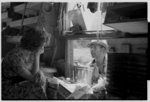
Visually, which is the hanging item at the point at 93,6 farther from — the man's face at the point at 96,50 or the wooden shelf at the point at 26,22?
the wooden shelf at the point at 26,22

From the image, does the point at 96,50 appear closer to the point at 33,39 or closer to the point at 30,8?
the point at 33,39

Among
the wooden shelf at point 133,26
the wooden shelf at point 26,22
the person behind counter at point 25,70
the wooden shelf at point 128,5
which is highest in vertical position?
the wooden shelf at point 128,5

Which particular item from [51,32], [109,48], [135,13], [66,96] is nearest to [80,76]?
[66,96]

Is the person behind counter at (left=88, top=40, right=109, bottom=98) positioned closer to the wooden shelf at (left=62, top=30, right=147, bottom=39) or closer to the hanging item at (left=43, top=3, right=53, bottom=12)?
the wooden shelf at (left=62, top=30, right=147, bottom=39)

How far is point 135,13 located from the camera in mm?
1921

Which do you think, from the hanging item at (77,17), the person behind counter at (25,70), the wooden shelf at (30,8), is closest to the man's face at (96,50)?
the hanging item at (77,17)

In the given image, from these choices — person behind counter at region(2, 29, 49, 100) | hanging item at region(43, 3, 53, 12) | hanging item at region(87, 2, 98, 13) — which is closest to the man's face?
hanging item at region(87, 2, 98, 13)

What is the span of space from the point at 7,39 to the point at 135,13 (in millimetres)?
1444

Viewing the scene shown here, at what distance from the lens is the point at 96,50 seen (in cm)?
205

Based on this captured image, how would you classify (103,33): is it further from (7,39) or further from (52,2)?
(7,39)

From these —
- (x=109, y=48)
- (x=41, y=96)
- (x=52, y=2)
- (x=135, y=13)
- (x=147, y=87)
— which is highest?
(x=52, y=2)

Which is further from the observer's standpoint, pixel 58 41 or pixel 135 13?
pixel 58 41

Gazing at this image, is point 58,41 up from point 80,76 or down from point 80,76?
up

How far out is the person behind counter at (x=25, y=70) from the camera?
2.05m
